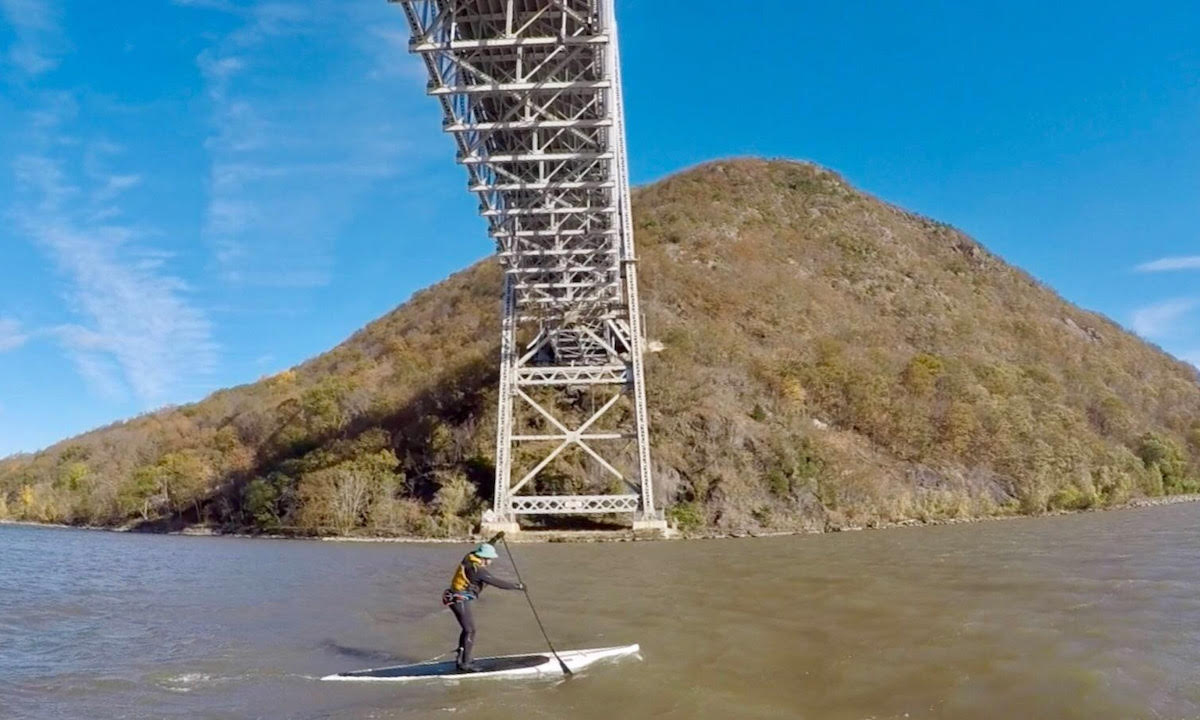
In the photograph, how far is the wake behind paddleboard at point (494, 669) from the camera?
954 cm

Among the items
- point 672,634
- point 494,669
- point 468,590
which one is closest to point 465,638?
point 494,669

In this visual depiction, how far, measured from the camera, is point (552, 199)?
25828mm

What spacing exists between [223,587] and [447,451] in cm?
2002

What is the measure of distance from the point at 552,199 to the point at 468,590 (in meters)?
17.5

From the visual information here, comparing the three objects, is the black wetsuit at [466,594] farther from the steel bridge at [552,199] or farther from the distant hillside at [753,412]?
the distant hillside at [753,412]

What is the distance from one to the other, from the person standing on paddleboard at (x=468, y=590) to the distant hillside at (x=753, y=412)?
23.8 m

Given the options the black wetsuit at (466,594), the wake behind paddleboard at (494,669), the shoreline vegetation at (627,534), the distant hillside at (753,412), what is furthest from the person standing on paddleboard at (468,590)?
the distant hillside at (753,412)

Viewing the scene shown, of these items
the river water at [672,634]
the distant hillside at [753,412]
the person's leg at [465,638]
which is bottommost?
the river water at [672,634]

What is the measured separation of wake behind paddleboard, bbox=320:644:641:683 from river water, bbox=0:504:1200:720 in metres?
0.23

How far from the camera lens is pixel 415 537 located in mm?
33812

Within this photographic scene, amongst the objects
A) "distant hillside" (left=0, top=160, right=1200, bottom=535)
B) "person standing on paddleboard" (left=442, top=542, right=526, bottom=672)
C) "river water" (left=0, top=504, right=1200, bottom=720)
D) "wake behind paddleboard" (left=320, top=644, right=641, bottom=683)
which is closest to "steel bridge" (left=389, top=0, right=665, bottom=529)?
"distant hillside" (left=0, top=160, right=1200, bottom=535)

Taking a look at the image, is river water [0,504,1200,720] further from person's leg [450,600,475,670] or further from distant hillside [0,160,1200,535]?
distant hillside [0,160,1200,535]

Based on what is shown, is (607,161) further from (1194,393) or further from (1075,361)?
(1194,393)

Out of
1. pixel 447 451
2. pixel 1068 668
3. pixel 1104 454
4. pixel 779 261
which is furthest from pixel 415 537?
pixel 779 261
